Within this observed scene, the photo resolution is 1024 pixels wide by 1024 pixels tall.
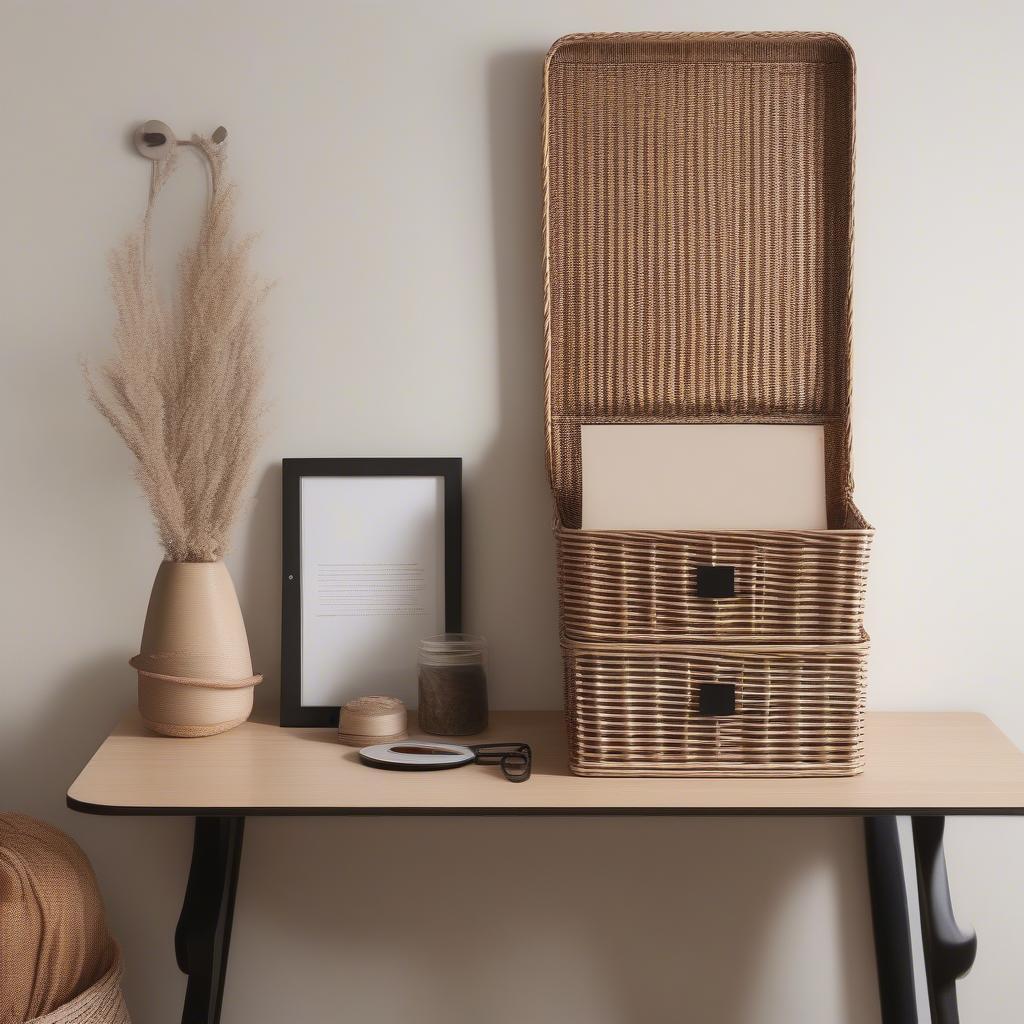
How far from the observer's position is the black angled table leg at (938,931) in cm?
102

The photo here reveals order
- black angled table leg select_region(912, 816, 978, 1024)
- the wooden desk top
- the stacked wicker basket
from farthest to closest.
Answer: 1. the stacked wicker basket
2. black angled table leg select_region(912, 816, 978, 1024)
3. the wooden desk top

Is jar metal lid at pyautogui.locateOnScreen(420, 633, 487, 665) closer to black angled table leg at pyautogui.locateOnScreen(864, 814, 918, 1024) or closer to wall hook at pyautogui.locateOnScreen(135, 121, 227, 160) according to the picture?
black angled table leg at pyautogui.locateOnScreen(864, 814, 918, 1024)

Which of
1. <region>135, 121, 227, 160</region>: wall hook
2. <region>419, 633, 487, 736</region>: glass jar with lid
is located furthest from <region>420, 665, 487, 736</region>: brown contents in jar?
<region>135, 121, 227, 160</region>: wall hook

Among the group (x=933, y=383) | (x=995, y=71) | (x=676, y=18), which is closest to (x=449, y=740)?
(x=933, y=383)

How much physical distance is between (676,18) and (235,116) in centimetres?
55

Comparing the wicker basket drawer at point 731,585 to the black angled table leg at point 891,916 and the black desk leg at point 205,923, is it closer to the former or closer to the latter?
the black angled table leg at point 891,916

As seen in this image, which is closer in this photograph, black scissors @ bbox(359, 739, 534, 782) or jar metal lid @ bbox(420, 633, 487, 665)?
black scissors @ bbox(359, 739, 534, 782)

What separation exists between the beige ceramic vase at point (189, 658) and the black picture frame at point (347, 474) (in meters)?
0.09

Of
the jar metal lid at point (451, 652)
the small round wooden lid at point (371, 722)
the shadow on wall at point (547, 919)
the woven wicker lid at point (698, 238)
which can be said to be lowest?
the shadow on wall at point (547, 919)

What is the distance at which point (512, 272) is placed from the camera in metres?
1.21

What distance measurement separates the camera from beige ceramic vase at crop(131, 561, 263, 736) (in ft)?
3.58

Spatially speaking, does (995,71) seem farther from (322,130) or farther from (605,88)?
(322,130)

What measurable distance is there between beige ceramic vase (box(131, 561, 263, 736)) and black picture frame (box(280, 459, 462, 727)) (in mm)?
90

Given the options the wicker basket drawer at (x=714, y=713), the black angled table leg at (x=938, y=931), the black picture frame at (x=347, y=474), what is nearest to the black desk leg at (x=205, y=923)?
the black picture frame at (x=347, y=474)
